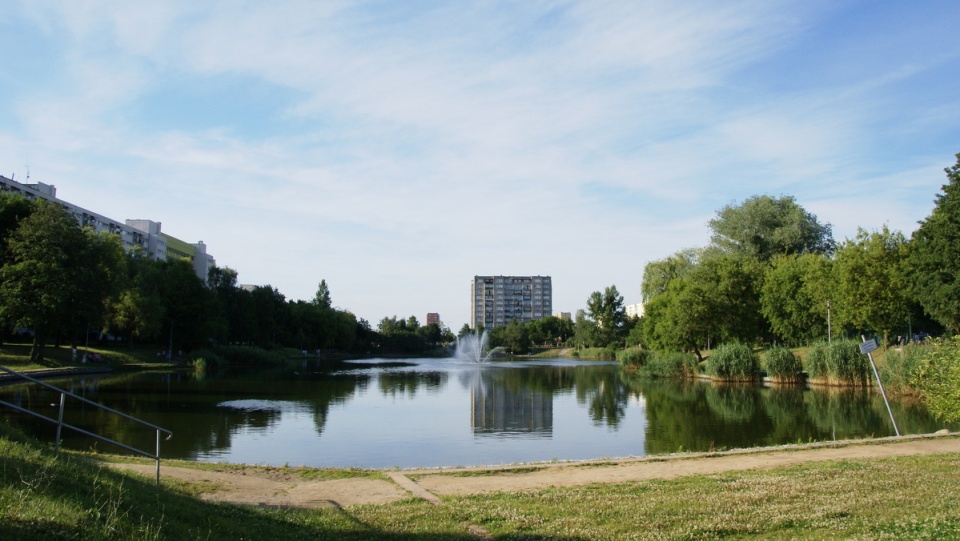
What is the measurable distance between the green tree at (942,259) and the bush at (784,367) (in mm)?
8470

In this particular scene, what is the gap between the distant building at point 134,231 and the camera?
8700cm

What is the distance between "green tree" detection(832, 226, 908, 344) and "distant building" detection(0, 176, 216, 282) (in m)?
67.8

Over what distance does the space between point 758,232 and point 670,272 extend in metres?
12.5

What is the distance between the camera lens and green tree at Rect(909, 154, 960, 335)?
131 ft

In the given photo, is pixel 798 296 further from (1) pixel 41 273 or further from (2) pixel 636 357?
(1) pixel 41 273

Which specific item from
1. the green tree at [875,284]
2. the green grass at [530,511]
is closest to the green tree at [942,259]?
the green tree at [875,284]

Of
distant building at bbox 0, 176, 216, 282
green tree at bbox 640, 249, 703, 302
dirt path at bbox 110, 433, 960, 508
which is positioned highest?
distant building at bbox 0, 176, 216, 282

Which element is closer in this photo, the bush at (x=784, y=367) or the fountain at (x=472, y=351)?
the bush at (x=784, y=367)

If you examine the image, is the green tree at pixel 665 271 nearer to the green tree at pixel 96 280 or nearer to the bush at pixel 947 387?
the green tree at pixel 96 280

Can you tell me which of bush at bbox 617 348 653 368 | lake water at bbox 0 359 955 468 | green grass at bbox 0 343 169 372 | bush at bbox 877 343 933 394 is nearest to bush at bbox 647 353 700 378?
bush at bbox 617 348 653 368

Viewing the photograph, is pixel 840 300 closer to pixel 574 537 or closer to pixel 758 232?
pixel 758 232

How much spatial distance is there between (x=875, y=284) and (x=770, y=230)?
25182mm

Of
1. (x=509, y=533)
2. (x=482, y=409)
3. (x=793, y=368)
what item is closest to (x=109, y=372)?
(x=482, y=409)

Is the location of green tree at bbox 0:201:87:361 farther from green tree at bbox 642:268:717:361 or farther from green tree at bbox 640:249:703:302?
green tree at bbox 640:249:703:302
